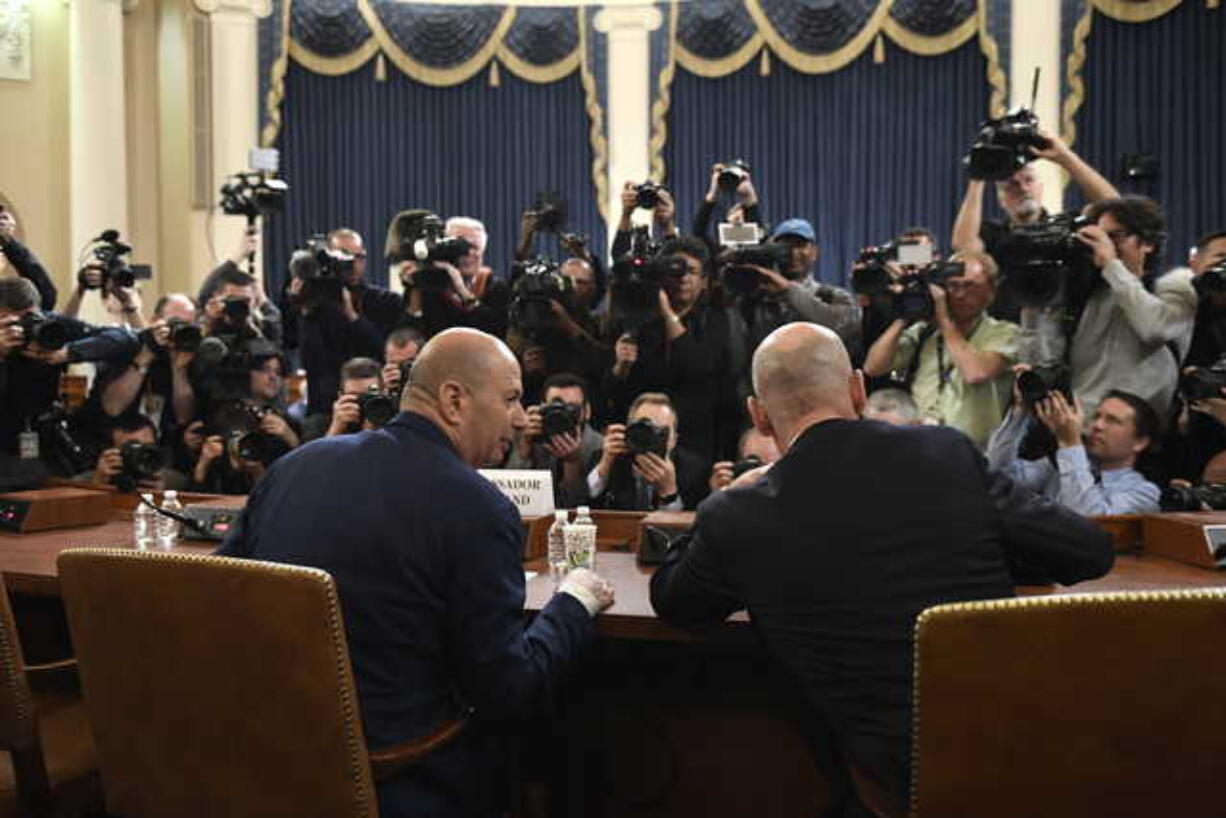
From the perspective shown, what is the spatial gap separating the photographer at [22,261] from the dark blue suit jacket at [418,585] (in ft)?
9.23

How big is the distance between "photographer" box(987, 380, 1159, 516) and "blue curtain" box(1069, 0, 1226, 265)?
378 cm

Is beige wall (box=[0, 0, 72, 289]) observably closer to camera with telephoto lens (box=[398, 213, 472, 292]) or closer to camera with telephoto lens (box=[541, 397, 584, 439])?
camera with telephoto lens (box=[398, 213, 472, 292])

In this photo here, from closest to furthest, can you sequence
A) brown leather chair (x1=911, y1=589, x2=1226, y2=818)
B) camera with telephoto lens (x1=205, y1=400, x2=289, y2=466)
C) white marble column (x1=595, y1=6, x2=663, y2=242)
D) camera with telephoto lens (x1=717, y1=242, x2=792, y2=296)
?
brown leather chair (x1=911, y1=589, x2=1226, y2=818) < camera with telephoto lens (x1=205, y1=400, x2=289, y2=466) < camera with telephoto lens (x1=717, y1=242, x2=792, y2=296) < white marble column (x1=595, y1=6, x2=663, y2=242)

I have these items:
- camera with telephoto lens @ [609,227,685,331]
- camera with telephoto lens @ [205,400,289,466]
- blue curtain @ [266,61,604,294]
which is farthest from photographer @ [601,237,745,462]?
blue curtain @ [266,61,604,294]

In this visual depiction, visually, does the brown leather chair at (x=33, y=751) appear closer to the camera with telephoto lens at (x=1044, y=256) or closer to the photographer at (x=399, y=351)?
the photographer at (x=399, y=351)

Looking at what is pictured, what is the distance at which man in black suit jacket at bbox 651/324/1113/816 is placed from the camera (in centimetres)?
162

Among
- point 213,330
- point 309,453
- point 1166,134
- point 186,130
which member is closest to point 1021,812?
point 309,453

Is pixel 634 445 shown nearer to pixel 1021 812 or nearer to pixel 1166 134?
pixel 1021 812

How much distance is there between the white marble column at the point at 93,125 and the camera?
6633 millimetres

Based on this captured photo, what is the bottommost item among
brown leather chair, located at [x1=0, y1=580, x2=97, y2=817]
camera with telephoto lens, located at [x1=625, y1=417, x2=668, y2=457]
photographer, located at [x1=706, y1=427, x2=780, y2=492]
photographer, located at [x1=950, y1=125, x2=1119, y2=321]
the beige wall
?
brown leather chair, located at [x1=0, y1=580, x2=97, y2=817]

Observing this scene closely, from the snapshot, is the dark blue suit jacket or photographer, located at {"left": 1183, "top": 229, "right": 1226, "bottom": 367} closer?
the dark blue suit jacket

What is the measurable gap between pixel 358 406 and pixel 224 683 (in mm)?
1822

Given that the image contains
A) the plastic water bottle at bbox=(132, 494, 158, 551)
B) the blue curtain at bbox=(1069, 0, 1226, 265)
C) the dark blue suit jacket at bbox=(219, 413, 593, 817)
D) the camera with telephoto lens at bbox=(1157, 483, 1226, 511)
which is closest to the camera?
the dark blue suit jacket at bbox=(219, 413, 593, 817)

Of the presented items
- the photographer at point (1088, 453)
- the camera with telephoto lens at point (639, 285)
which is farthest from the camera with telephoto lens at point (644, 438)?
the camera with telephoto lens at point (639, 285)
